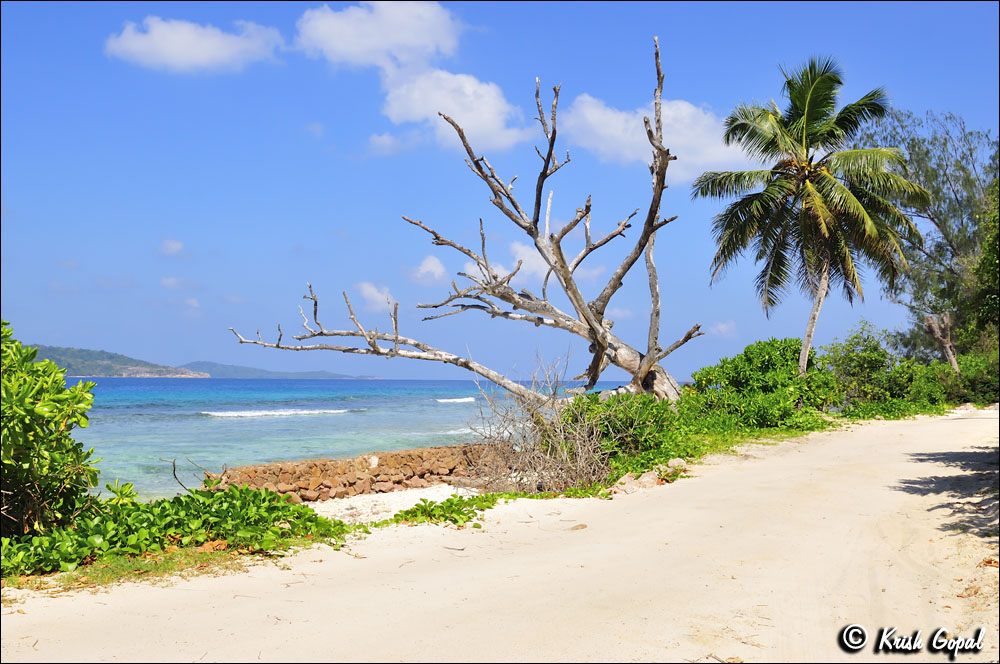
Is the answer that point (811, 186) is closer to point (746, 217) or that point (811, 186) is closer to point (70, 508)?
point (746, 217)

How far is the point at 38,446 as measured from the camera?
5.21 m

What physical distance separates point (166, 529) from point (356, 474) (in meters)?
4.06

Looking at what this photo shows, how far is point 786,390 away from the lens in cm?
1522

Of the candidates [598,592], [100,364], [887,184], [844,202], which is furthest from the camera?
[100,364]

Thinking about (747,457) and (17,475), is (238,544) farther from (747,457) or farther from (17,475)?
(747,457)

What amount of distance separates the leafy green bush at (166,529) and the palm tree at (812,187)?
656 inches

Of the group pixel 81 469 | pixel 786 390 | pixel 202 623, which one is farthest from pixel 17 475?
pixel 786 390

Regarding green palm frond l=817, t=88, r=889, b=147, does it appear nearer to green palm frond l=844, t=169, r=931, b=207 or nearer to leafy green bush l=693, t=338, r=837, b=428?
green palm frond l=844, t=169, r=931, b=207

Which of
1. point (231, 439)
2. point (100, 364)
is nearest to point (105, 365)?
point (100, 364)

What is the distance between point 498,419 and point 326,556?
443 centimetres

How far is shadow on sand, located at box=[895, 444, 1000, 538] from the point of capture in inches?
253

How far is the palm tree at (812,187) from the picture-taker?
19891 millimetres

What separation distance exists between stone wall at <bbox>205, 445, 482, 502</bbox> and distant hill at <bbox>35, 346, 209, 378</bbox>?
85035 mm

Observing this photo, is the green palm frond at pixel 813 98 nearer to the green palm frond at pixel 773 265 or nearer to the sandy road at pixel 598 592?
the green palm frond at pixel 773 265
